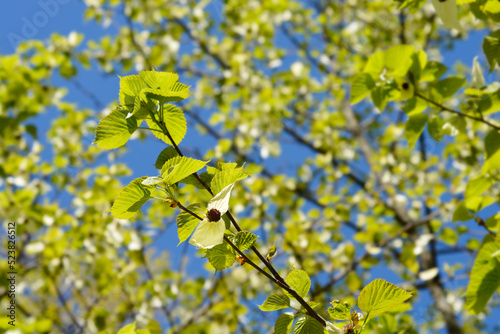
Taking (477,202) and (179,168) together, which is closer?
(179,168)

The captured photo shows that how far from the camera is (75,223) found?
6.26ft

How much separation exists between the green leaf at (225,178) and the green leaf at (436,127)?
1.69 ft

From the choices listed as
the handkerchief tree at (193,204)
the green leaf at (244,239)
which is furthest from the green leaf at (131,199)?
the green leaf at (244,239)

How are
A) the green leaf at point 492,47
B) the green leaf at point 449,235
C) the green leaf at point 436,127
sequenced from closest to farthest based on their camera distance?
the green leaf at point 492,47 → the green leaf at point 436,127 → the green leaf at point 449,235

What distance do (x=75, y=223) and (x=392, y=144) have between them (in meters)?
2.07

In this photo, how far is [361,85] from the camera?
0.77 metres

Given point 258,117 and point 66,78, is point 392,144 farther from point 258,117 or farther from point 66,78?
point 66,78

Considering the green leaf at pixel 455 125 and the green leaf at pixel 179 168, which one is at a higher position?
the green leaf at pixel 455 125

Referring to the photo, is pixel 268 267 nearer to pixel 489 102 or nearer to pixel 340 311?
pixel 340 311

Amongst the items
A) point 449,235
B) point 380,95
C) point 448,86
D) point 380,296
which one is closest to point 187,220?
point 380,296

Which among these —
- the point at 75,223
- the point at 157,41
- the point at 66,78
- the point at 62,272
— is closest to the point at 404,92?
the point at 75,223

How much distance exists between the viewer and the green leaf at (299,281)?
459mm

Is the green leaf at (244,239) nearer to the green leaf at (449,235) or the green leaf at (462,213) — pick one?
the green leaf at (462,213)

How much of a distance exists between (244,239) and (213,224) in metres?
0.04
